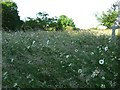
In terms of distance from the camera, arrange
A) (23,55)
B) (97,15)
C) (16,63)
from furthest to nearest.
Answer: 1. (97,15)
2. (23,55)
3. (16,63)

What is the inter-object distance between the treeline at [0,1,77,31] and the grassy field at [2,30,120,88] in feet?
29.0

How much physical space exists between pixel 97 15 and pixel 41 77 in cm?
2152

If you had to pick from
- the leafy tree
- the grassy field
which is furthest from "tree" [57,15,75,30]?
the grassy field

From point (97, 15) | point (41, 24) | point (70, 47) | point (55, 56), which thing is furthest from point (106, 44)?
point (97, 15)

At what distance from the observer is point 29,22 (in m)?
21.2

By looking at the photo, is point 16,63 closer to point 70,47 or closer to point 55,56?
point 55,56

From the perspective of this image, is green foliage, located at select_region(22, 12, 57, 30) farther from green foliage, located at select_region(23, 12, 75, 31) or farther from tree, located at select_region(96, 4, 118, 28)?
tree, located at select_region(96, 4, 118, 28)

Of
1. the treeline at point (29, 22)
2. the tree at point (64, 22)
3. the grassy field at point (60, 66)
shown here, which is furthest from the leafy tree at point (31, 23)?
the grassy field at point (60, 66)

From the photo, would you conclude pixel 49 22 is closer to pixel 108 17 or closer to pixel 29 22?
pixel 29 22

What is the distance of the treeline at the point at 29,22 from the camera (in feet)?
63.8

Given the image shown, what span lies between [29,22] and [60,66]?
47.7ft

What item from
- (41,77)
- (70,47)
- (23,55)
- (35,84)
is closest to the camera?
→ (35,84)

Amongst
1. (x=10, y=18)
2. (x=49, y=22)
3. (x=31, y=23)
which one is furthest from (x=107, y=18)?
(x=10, y=18)

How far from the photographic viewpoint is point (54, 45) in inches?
358
